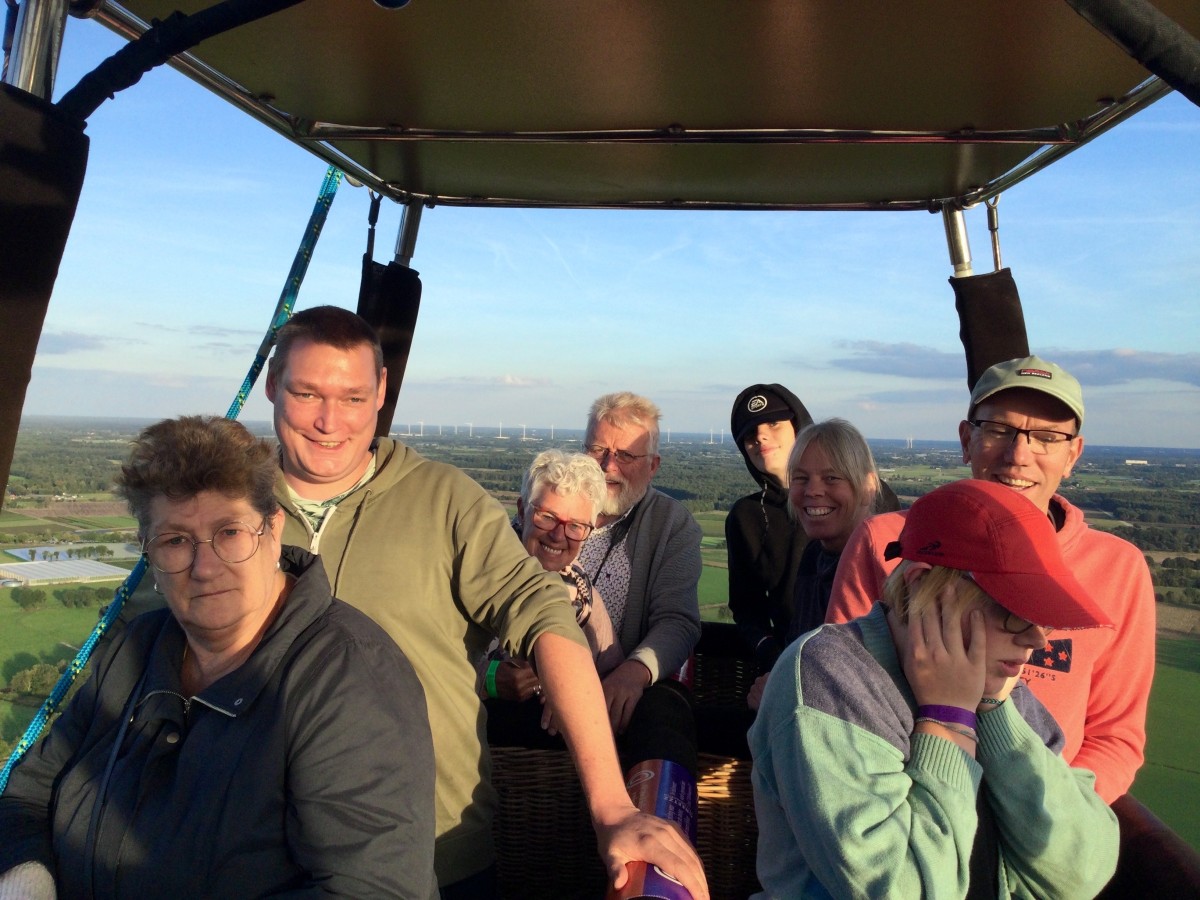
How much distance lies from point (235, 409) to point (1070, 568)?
2.01 metres

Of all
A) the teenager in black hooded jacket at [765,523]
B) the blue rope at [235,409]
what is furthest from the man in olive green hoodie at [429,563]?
the teenager in black hooded jacket at [765,523]

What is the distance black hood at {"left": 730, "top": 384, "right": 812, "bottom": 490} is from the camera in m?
3.36

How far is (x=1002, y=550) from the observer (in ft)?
4.49

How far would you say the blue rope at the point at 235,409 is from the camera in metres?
1.87

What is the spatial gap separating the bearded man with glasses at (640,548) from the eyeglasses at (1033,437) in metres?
1.01

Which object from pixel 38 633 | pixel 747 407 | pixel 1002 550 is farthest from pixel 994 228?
pixel 38 633

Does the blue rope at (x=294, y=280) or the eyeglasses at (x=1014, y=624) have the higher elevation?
the blue rope at (x=294, y=280)

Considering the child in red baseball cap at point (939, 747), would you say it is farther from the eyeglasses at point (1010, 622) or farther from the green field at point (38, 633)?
the green field at point (38, 633)

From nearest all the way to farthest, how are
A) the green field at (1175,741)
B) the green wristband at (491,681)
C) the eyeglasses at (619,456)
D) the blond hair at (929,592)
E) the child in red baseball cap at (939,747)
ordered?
the child in red baseball cap at (939,747)
the blond hair at (929,592)
the green field at (1175,741)
the green wristband at (491,681)
the eyeglasses at (619,456)

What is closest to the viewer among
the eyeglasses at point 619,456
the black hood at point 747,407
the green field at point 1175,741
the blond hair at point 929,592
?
the blond hair at point 929,592

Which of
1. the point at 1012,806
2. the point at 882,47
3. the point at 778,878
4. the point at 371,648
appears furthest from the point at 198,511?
the point at 882,47

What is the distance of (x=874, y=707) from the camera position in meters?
1.33

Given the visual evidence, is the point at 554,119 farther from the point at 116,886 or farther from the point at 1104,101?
the point at 116,886

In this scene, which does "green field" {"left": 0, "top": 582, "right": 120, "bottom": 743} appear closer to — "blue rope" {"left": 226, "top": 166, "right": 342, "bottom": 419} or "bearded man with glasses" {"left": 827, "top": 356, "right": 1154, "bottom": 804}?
"blue rope" {"left": 226, "top": 166, "right": 342, "bottom": 419}
